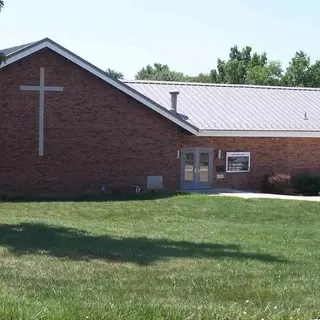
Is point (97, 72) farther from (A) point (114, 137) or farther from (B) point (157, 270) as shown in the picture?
(B) point (157, 270)

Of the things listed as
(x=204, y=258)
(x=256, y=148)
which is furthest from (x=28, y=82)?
(x=204, y=258)

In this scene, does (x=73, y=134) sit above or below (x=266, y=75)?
below

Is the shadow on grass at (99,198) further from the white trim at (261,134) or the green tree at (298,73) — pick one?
the green tree at (298,73)

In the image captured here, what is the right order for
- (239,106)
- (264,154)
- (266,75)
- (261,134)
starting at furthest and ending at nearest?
(266,75) < (239,106) < (264,154) < (261,134)

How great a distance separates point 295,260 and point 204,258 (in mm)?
1618

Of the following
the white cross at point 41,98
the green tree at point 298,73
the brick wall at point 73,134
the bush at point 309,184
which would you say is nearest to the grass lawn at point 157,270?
the brick wall at point 73,134

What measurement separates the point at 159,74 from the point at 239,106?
1956 inches

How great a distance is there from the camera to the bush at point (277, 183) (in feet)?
110

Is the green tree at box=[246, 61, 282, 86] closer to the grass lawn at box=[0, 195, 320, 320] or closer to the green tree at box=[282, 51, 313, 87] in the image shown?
the green tree at box=[282, 51, 313, 87]

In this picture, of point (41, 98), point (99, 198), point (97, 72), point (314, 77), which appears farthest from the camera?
point (314, 77)

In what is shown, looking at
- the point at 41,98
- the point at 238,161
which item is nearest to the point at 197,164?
the point at 238,161

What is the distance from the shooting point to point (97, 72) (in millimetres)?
29812

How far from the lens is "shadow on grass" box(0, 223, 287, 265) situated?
1198cm

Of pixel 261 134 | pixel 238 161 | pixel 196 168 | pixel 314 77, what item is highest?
pixel 314 77
